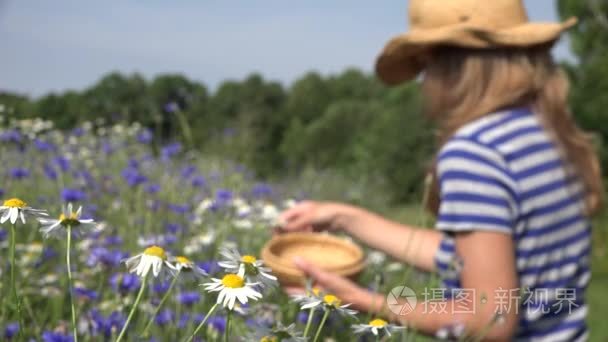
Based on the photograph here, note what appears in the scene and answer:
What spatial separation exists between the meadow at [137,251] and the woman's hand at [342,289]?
7 centimetres

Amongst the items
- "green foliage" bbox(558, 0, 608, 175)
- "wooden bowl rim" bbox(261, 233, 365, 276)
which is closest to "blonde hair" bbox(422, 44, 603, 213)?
"wooden bowl rim" bbox(261, 233, 365, 276)

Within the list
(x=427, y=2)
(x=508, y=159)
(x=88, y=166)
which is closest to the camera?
(x=508, y=159)

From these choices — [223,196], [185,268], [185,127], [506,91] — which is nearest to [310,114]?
[185,127]

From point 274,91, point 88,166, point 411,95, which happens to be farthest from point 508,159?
point 274,91

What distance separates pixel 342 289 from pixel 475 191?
34 centimetres

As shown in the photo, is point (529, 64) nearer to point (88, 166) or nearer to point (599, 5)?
point (88, 166)

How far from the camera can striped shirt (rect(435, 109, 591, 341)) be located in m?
1.45

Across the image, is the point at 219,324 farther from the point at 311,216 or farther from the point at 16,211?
the point at 16,211

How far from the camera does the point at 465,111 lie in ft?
5.28

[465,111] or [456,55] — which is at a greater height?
[456,55]

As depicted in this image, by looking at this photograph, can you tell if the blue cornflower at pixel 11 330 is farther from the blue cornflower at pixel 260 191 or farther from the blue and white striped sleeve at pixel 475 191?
the blue cornflower at pixel 260 191

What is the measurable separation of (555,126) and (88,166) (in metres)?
2.90

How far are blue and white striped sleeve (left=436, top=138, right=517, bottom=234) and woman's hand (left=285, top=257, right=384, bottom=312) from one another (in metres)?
0.22

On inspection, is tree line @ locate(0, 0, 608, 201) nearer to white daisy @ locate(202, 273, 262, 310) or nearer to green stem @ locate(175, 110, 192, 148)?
green stem @ locate(175, 110, 192, 148)
